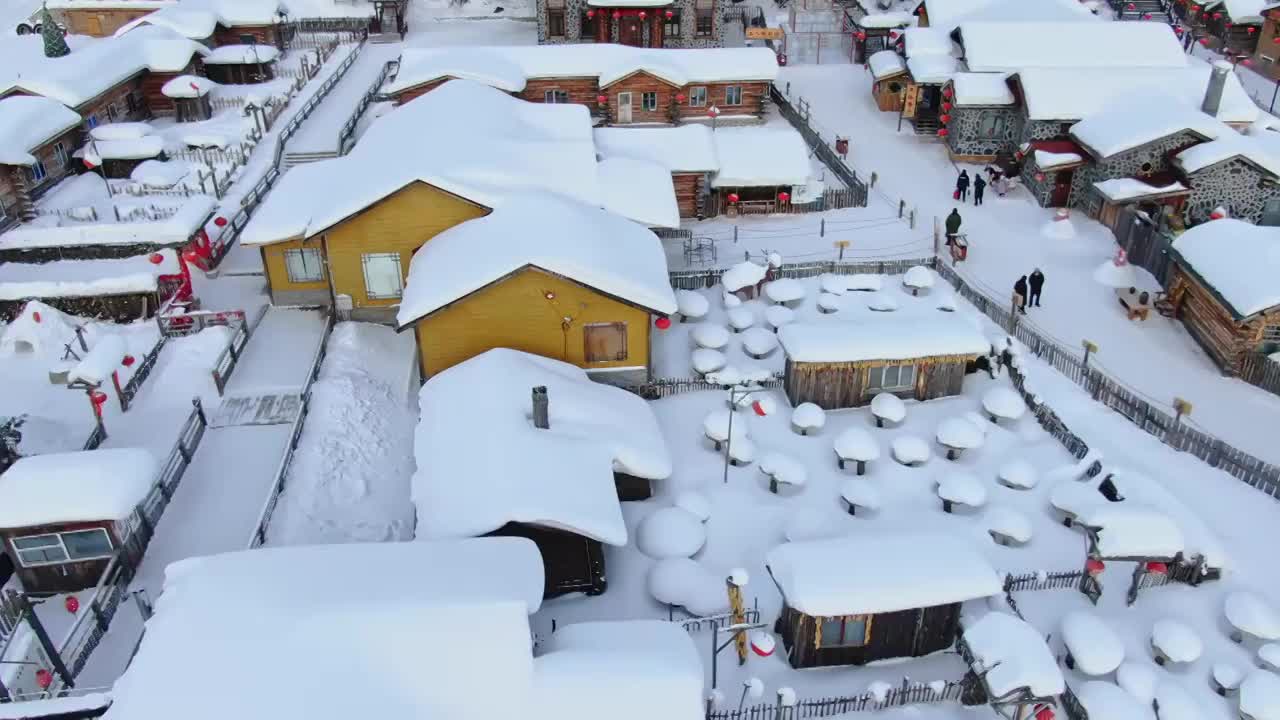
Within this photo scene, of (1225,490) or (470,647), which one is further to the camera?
(1225,490)

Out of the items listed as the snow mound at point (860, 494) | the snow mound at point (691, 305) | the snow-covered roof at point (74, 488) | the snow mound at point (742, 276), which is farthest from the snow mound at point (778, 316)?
the snow-covered roof at point (74, 488)

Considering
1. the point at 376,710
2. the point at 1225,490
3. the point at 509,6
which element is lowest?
the point at 1225,490

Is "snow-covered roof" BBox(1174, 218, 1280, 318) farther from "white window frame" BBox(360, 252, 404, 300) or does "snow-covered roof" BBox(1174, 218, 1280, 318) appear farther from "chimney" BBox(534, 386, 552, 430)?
"white window frame" BBox(360, 252, 404, 300)

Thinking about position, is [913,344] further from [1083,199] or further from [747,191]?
[1083,199]

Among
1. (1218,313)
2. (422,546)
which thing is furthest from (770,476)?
(1218,313)

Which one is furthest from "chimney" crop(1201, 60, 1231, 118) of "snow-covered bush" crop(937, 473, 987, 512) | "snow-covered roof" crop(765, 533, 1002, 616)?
"snow-covered roof" crop(765, 533, 1002, 616)

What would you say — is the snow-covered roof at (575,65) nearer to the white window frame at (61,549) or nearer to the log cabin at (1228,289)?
the log cabin at (1228,289)
